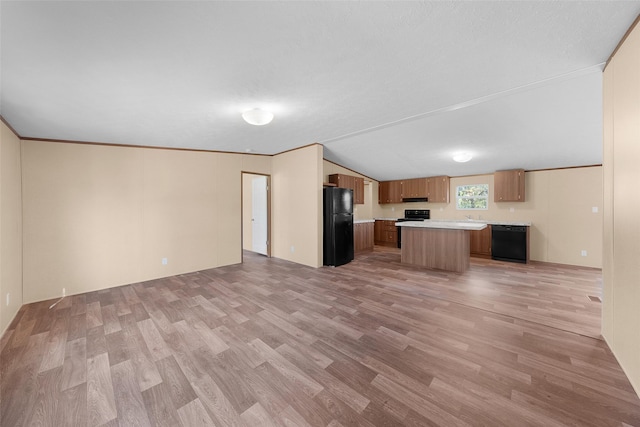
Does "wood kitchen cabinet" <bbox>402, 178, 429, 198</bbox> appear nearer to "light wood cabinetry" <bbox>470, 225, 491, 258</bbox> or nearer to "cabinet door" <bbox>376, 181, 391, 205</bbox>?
"cabinet door" <bbox>376, 181, 391, 205</bbox>

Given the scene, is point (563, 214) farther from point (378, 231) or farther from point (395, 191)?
point (378, 231)

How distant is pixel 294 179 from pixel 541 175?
18.2ft

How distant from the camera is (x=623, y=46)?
1.72 metres

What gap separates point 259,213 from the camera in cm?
606

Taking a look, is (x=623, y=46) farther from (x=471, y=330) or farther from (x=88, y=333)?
(x=88, y=333)

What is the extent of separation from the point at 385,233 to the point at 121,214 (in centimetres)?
648

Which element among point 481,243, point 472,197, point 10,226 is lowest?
point 481,243

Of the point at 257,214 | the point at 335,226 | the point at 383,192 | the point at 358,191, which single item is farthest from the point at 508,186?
the point at 257,214

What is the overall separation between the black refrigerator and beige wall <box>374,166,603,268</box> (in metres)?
4.15

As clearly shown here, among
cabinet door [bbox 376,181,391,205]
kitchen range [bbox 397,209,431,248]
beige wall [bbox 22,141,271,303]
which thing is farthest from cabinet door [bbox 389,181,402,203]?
beige wall [bbox 22,141,271,303]

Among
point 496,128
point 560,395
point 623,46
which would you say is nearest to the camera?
point 560,395

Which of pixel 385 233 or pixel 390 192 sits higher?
pixel 390 192

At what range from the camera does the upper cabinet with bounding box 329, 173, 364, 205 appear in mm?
5852

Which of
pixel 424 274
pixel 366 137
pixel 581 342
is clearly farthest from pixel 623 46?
pixel 424 274
